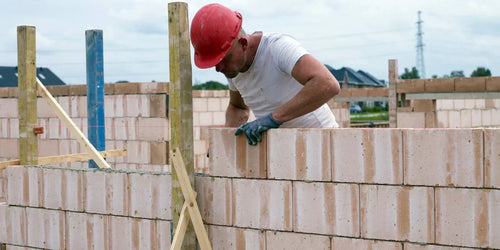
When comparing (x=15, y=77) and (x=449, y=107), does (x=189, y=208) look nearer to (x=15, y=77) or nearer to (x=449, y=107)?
(x=449, y=107)

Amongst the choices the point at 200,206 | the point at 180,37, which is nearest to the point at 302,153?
the point at 200,206

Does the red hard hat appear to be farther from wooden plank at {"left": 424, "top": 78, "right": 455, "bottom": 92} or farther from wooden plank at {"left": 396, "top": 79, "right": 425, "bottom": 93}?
wooden plank at {"left": 396, "top": 79, "right": 425, "bottom": 93}

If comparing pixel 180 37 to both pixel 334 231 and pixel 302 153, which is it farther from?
pixel 334 231

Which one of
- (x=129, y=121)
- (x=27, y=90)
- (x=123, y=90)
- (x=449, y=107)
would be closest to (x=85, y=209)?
(x=27, y=90)

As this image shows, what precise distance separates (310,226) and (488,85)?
7229 mm

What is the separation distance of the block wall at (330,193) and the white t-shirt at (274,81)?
25cm

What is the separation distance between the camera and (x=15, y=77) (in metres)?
43.1

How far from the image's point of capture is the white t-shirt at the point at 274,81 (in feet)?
11.3

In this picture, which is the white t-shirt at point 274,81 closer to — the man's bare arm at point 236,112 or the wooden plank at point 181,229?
the man's bare arm at point 236,112

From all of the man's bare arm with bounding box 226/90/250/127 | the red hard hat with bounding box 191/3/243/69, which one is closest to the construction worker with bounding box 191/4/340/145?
the red hard hat with bounding box 191/3/243/69

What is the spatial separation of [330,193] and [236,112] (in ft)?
3.63

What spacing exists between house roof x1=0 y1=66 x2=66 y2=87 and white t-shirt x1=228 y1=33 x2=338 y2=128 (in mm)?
40748

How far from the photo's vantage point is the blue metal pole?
23.0ft

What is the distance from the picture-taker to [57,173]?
4.54 meters
